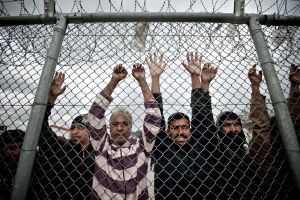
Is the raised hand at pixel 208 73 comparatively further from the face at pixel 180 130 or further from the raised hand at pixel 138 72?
the raised hand at pixel 138 72

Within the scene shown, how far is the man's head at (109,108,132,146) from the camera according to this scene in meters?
2.30

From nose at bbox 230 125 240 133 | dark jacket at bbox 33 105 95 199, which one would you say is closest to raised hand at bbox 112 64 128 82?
dark jacket at bbox 33 105 95 199

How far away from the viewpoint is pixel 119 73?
2.12 meters

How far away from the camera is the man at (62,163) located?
Result: 1.73 m

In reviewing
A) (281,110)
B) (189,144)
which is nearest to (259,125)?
(281,110)

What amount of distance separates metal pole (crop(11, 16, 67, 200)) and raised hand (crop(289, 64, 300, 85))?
2182 mm

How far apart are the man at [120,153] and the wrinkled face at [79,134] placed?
0.79m

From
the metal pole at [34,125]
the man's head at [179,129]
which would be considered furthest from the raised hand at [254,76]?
the metal pole at [34,125]

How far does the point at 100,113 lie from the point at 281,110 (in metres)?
1.43

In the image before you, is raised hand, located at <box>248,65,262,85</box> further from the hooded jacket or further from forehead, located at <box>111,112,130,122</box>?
forehead, located at <box>111,112,130,122</box>

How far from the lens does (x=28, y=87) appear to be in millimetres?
2031

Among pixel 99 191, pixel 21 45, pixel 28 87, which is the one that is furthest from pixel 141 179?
pixel 21 45

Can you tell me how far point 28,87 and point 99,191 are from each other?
1.14 metres

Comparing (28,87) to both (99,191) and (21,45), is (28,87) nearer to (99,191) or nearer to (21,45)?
(21,45)
